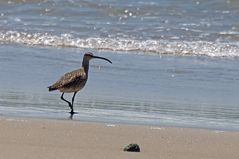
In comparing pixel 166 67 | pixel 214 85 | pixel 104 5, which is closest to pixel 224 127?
pixel 214 85

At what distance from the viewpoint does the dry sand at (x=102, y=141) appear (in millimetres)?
6020

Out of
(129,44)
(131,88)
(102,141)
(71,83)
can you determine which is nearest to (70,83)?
(71,83)

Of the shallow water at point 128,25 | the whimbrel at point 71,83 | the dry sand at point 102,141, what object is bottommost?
the dry sand at point 102,141

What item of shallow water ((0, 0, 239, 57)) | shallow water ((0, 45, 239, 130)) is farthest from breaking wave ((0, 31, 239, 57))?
shallow water ((0, 45, 239, 130))

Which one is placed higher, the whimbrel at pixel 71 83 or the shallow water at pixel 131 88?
the whimbrel at pixel 71 83

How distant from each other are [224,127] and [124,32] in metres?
8.10

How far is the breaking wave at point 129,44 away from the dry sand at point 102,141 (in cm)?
641

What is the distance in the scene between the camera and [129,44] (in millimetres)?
14227

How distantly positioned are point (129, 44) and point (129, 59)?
65.8 inches

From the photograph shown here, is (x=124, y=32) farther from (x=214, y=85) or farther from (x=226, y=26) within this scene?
Answer: (x=214, y=85)

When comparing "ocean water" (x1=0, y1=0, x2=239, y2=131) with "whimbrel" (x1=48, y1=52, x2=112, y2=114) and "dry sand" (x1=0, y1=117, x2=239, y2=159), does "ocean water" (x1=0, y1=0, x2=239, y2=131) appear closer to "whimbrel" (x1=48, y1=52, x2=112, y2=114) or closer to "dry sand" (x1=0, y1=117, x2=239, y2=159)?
"whimbrel" (x1=48, y1=52, x2=112, y2=114)

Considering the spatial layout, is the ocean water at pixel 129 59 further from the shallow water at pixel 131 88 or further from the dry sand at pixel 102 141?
the dry sand at pixel 102 141

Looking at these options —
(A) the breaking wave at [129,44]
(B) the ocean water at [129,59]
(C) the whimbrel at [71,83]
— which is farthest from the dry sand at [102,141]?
(A) the breaking wave at [129,44]

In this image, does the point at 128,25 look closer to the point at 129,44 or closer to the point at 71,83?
the point at 129,44
